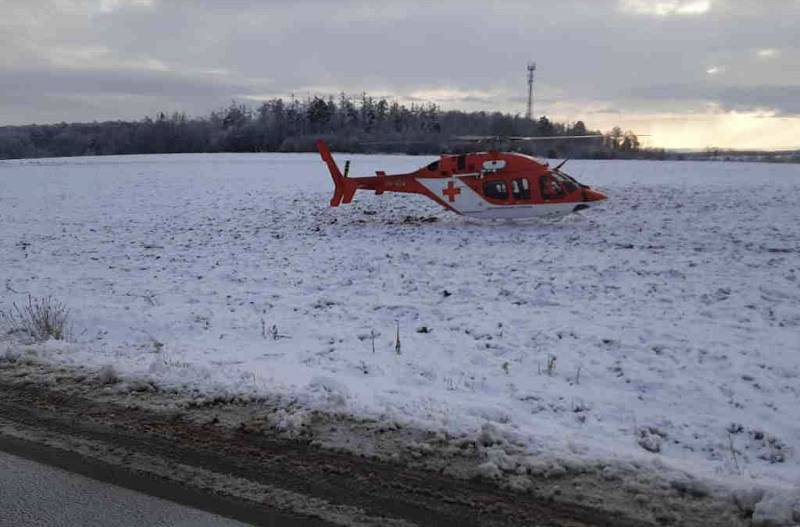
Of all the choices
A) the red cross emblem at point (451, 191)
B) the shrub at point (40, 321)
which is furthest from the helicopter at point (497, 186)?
the shrub at point (40, 321)

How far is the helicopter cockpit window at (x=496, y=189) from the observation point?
18984 millimetres

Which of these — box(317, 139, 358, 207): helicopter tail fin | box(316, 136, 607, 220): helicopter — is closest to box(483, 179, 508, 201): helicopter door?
box(316, 136, 607, 220): helicopter

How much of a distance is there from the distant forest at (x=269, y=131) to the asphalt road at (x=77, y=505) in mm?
75149

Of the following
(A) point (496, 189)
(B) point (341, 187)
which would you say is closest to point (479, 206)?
(A) point (496, 189)

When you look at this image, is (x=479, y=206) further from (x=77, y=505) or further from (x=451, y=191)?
(x=77, y=505)

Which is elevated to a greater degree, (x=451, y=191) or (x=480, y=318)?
(x=451, y=191)

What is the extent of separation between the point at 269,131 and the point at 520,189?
8827cm

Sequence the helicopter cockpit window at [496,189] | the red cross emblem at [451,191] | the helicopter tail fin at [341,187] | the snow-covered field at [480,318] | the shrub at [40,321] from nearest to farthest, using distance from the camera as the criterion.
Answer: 1. the snow-covered field at [480,318]
2. the shrub at [40,321]
3. the helicopter cockpit window at [496,189]
4. the red cross emblem at [451,191]
5. the helicopter tail fin at [341,187]

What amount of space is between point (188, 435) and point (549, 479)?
298cm

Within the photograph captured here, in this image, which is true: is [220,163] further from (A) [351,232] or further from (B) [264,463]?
(B) [264,463]

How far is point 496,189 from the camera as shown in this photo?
1903cm

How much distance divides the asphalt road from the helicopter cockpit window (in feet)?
52.2

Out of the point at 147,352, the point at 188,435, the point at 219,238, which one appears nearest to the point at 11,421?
the point at 188,435

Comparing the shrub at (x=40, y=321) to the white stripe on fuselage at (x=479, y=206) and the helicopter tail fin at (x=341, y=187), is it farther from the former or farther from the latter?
the white stripe on fuselage at (x=479, y=206)
